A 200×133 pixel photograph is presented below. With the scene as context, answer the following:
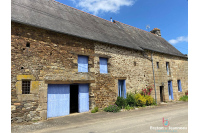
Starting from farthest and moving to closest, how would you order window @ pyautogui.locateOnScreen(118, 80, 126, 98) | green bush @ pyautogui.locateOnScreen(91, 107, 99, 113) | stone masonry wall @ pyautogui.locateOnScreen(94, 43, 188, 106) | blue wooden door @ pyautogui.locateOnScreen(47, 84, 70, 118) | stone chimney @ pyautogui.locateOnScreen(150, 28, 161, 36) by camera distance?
stone chimney @ pyautogui.locateOnScreen(150, 28, 161, 36) < window @ pyautogui.locateOnScreen(118, 80, 126, 98) < stone masonry wall @ pyautogui.locateOnScreen(94, 43, 188, 106) < green bush @ pyautogui.locateOnScreen(91, 107, 99, 113) < blue wooden door @ pyautogui.locateOnScreen(47, 84, 70, 118)

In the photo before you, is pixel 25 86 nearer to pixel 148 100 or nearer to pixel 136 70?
pixel 136 70

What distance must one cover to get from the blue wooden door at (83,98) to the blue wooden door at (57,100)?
2.60 feet

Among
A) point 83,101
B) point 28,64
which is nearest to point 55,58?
point 28,64

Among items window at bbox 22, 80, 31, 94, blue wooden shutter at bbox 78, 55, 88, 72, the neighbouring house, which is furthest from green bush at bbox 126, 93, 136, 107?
window at bbox 22, 80, 31, 94

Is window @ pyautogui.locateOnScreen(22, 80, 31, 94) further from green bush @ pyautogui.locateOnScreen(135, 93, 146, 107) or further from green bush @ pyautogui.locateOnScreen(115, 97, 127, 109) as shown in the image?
green bush @ pyautogui.locateOnScreen(135, 93, 146, 107)

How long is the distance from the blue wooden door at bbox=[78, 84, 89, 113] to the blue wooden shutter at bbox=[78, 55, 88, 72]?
0.95 m

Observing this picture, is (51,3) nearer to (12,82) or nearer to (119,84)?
(12,82)

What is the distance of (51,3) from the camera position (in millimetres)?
10047

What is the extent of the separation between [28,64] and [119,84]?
5.99 metres

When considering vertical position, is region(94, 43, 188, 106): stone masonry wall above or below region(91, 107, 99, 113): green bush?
above

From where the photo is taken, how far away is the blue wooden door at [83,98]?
7.72m

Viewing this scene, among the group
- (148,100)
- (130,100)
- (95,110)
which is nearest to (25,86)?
(95,110)

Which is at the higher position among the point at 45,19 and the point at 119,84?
the point at 45,19

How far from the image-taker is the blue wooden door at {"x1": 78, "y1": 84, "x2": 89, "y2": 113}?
772 centimetres
